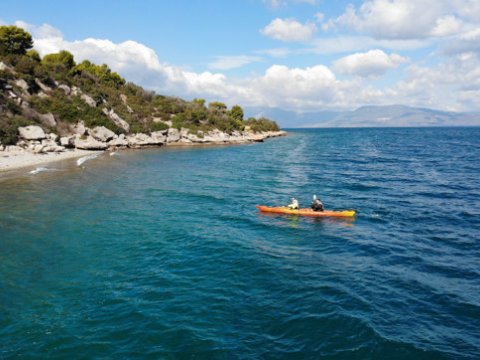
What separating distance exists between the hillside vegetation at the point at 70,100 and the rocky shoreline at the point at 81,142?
1798mm

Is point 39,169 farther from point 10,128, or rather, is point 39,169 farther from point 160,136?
point 160,136

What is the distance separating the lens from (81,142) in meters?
68.4

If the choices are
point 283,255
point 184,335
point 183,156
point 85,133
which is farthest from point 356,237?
point 85,133

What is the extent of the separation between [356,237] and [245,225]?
25.5 feet

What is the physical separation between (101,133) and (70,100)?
1108 centimetres

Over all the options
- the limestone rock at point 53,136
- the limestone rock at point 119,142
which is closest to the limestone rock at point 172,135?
the limestone rock at point 119,142

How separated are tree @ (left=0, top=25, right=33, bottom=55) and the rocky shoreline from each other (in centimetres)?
2389

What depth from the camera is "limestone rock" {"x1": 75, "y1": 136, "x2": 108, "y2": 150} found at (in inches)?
2670

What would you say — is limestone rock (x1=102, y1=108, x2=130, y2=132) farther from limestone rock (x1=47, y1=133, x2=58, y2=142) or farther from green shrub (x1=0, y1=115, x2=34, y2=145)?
green shrub (x1=0, y1=115, x2=34, y2=145)

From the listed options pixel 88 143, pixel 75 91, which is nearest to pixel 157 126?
pixel 75 91

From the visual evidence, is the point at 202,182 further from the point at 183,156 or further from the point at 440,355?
the point at 440,355

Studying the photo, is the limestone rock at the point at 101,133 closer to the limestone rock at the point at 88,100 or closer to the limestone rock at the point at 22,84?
Answer: the limestone rock at the point at 88,100

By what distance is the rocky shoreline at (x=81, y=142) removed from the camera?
51.7 m

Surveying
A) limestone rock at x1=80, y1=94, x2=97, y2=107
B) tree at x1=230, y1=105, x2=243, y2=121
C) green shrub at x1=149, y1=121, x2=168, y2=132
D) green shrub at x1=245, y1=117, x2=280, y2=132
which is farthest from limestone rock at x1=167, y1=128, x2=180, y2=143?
green shrub at x1=245, y1=117, x2=280, y2=132
